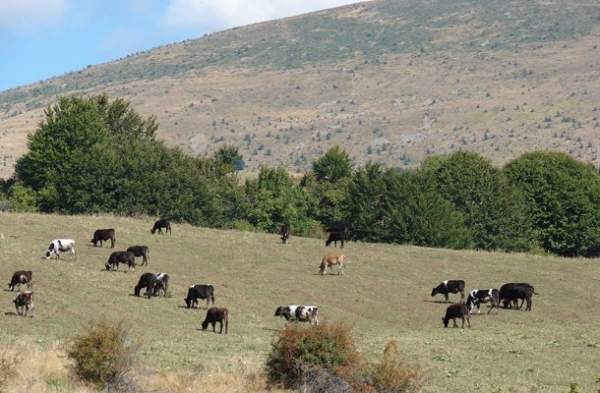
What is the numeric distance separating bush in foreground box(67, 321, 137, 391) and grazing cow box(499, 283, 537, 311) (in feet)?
98.7

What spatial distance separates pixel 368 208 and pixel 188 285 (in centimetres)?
5309

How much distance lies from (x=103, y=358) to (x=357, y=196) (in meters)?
79.8

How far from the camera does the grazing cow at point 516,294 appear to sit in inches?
2076

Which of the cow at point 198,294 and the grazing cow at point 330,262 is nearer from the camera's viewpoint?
the cow at point 198,294

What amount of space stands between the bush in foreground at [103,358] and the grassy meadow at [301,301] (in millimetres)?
1666

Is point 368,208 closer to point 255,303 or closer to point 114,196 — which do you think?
point 114,196

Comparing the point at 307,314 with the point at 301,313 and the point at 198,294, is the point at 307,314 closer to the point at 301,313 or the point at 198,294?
the point at 301,313

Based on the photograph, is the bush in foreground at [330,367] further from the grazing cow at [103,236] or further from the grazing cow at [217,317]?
the grazing cow at [103,236]

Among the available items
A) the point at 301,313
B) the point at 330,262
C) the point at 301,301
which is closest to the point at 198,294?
the point at 301,313

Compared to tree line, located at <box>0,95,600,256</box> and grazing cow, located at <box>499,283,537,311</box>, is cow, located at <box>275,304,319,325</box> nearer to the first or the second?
grazing cow, located at <box>499,283,537,311</box>

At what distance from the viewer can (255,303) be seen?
4881 cm

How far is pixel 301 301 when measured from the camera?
5034cm

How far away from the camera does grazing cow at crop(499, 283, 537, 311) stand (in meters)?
52.7

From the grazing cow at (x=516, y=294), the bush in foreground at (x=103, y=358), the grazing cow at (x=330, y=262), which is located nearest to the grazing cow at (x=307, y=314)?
the grazing cow at (x=330, y=262)
